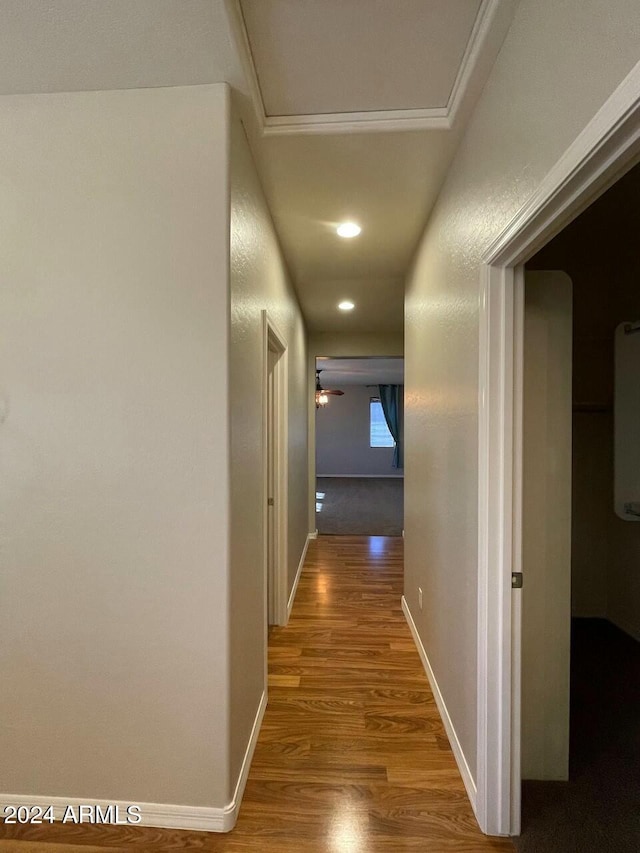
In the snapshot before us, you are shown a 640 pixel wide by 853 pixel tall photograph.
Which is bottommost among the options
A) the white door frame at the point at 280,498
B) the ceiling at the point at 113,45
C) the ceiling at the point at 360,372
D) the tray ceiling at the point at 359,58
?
the white door frame at the point at 280,498

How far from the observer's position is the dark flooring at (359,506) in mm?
5723

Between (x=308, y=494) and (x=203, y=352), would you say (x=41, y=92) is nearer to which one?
(x=203, y=352)

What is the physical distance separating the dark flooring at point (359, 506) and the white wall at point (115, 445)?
4.10 meters

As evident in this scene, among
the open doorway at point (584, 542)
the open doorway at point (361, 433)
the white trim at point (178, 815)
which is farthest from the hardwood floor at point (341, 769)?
the open doorway at point (361, 433)

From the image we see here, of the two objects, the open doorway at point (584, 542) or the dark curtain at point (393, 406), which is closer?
the open doorway at point (584, 542)

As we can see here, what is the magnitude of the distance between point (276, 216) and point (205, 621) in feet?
7.01

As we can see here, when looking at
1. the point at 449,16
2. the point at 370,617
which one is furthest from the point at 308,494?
the point at 449,16

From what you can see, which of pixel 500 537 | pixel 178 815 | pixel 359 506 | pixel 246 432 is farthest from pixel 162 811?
pixel 359 506

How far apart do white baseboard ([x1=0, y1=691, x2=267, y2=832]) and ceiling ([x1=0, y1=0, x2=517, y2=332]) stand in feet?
8.31

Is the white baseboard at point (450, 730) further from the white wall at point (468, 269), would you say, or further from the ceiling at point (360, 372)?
the ceiling at point (360, 372)

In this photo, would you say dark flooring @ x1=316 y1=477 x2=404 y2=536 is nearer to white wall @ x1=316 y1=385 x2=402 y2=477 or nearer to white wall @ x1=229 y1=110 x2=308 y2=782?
white wall @ x1=316 y1=385 x2=402 y2=477

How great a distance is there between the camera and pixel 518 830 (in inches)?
55.2

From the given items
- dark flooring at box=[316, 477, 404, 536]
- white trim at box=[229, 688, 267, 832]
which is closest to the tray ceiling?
white trim at box=[229, 688, 267, 832]

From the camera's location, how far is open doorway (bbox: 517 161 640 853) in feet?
5.16
